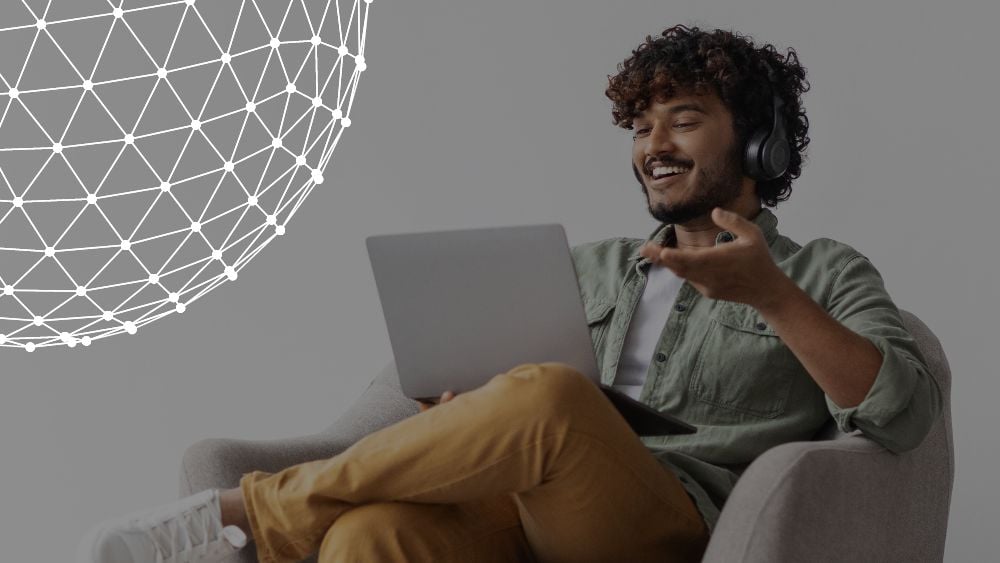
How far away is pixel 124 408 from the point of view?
280cm

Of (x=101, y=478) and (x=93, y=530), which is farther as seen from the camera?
(x=101, y=478)

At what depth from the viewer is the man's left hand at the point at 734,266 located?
4.63ft

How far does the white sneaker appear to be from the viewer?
1.44 m

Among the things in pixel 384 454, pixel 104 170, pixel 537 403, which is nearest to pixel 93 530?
pixel 384 454

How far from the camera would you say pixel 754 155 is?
1.88 metres

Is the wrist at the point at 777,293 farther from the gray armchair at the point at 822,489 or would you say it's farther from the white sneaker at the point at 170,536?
the white sneaker at the point at 170,536

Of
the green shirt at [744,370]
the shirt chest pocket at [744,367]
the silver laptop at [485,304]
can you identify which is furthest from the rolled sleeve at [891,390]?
the silver laptop at [485,304]

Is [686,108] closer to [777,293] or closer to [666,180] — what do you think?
[666,180]

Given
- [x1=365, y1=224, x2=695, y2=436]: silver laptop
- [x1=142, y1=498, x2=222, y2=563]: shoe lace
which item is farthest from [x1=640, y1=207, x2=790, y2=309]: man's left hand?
[x1=142, y1=498, x2=222, y2=563]: shoe lace

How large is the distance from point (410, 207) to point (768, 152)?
109 cm

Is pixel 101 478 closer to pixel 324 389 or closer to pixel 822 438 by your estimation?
pixel 324 389

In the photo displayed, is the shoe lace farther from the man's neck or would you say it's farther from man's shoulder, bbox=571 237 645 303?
the man's neck

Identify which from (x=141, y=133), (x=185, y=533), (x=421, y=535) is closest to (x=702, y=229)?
(x=421, y=535)

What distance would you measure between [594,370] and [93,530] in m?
0.63
